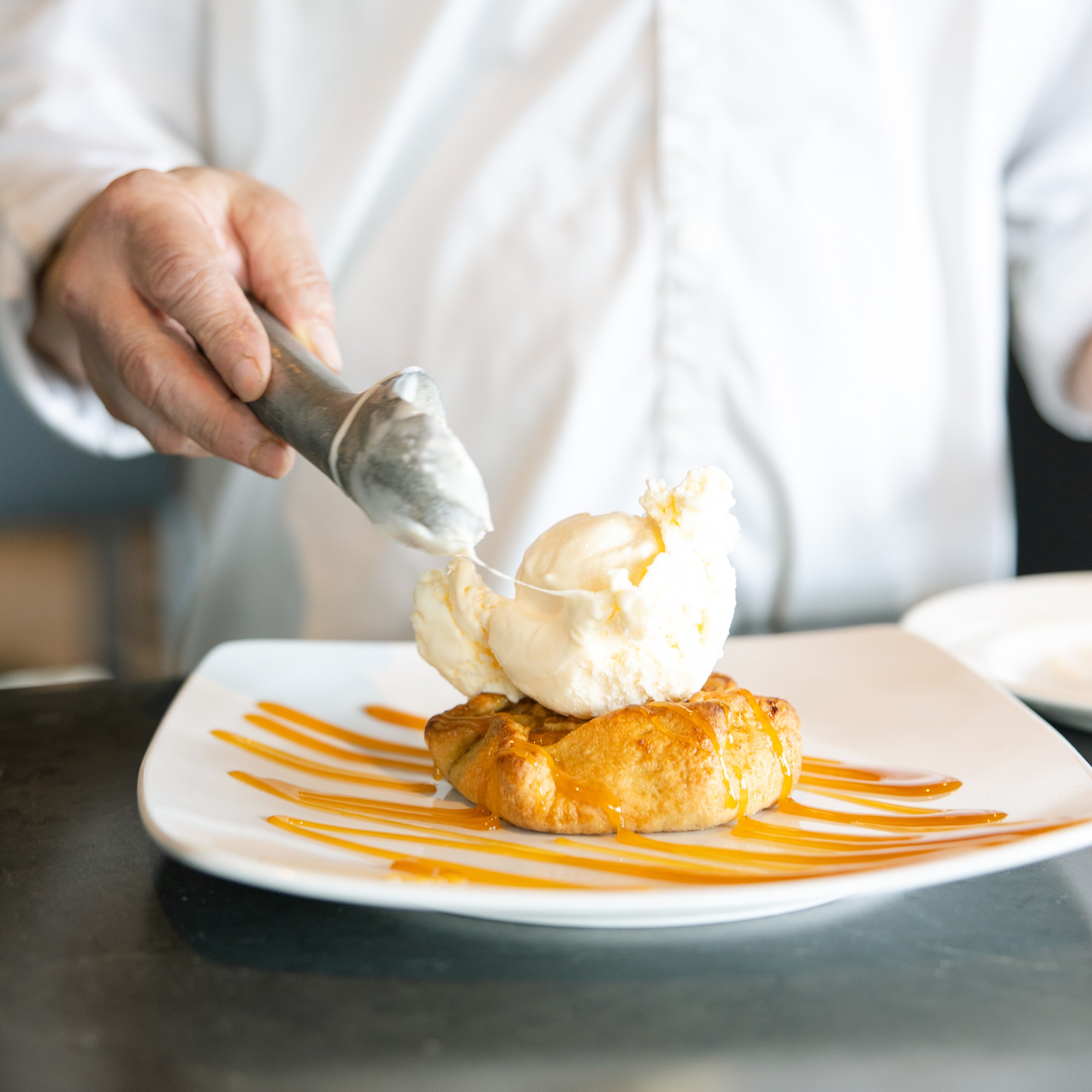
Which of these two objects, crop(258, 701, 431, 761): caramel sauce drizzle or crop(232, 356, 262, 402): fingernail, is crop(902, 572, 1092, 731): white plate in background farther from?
crop(232, 356, 262, 402): fingernail

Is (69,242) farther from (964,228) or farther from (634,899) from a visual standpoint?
(964,228)

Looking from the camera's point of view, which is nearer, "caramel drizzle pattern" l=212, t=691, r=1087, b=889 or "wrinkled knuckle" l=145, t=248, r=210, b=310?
"caramel drizzle pattern" l=212, t=691, r=1087, b=889

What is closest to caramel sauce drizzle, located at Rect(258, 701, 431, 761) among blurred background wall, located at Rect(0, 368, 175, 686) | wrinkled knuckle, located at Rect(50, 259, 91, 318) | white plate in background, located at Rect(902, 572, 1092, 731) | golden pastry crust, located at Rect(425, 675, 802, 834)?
golden pastry crust, located at Rect(425, 675, 802, 834)

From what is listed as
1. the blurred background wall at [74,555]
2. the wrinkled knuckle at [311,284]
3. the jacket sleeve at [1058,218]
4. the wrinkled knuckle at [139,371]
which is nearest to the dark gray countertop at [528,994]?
the wrinkled knuckle at [139,371]

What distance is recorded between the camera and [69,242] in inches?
53.3

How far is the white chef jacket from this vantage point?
1.63 metres

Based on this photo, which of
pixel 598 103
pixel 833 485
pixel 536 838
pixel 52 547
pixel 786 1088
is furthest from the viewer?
pixel 52 547

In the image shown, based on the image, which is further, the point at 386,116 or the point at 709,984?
the point at 386,116

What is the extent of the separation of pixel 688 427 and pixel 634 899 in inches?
42.7

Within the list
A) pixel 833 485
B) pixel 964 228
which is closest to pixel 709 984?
pixel 833 485

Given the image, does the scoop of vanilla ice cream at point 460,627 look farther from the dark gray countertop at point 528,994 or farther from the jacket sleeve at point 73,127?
the jacket sleeve at point 73,127

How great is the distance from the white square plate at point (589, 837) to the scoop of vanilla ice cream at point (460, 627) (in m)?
0.12

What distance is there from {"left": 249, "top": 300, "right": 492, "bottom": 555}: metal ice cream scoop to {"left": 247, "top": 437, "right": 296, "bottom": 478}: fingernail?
16 cm

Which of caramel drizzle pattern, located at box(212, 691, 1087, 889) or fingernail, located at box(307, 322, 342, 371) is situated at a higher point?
fingernail, located at box(307, 322, 342, 371)
